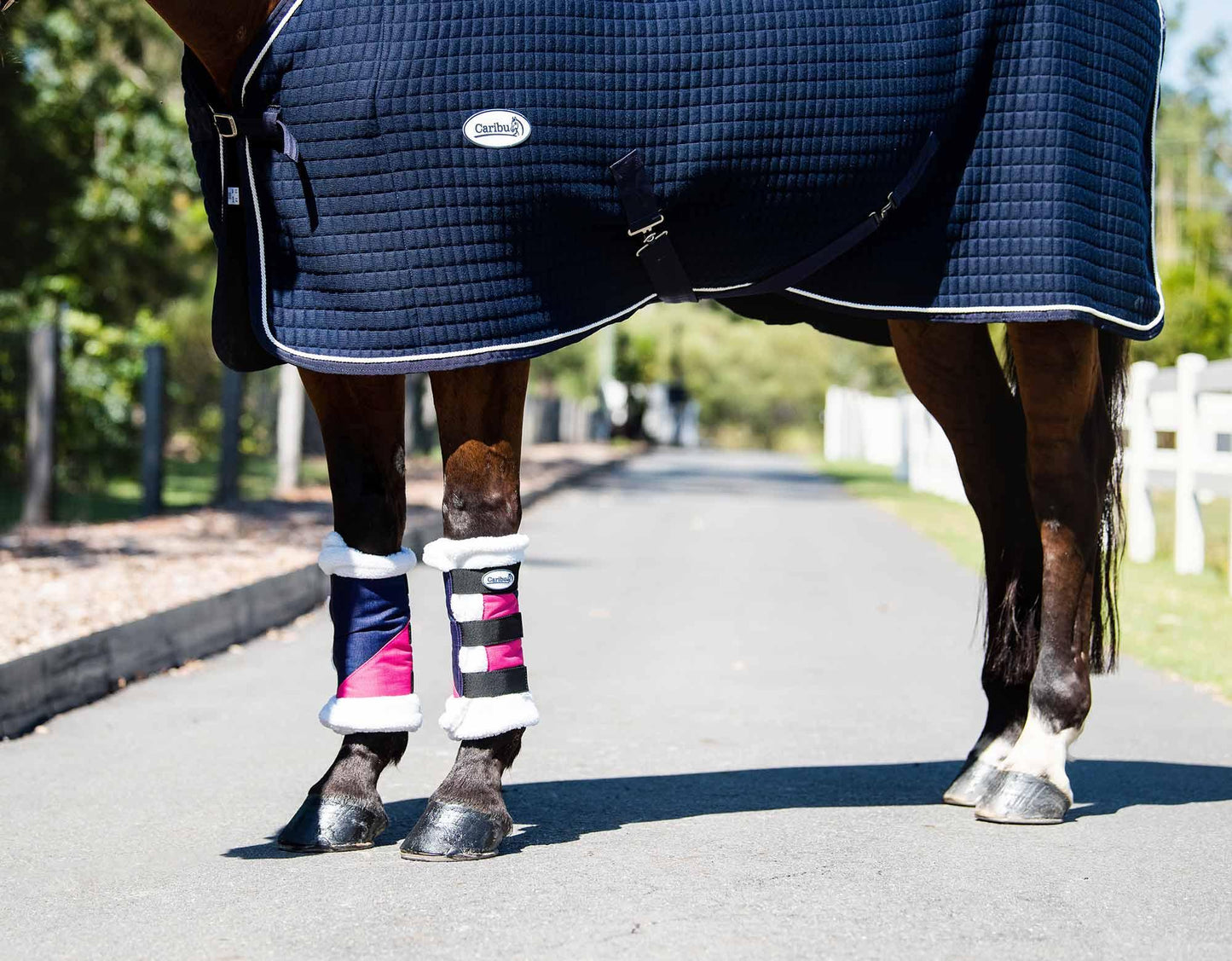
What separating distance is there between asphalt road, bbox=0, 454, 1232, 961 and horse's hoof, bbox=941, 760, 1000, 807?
0.16 feet

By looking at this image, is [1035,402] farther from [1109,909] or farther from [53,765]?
[53,765]

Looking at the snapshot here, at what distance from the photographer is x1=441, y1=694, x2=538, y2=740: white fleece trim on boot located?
130 inches

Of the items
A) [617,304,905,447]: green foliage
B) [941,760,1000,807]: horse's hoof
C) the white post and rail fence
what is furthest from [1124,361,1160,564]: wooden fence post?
[617,304,905,447]: green foliage

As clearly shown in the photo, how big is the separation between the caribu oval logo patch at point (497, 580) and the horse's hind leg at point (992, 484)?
50.8 inches

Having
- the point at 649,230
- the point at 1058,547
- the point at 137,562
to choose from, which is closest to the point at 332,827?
the point at 649,230

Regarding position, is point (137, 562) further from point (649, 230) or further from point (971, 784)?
point (649, 230)

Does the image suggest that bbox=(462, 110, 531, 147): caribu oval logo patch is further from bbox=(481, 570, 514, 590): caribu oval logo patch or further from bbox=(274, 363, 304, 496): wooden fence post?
bbox=(274, 363, 304, 496): wooden fence post

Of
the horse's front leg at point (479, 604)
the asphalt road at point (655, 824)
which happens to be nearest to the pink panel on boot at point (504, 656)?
the horse's front leg at point (479, 604)

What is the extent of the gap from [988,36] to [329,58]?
1.43 meters

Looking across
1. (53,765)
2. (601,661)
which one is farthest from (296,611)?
(53,765)

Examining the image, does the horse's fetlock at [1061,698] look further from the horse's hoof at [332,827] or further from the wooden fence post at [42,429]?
the wooden fence post at [42,429]

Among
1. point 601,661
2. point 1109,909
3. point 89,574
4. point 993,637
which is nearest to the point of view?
point 1109,909

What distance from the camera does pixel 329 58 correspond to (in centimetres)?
315

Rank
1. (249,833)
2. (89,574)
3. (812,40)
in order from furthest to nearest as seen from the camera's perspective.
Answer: (89,574), (249,833), (812,40)
